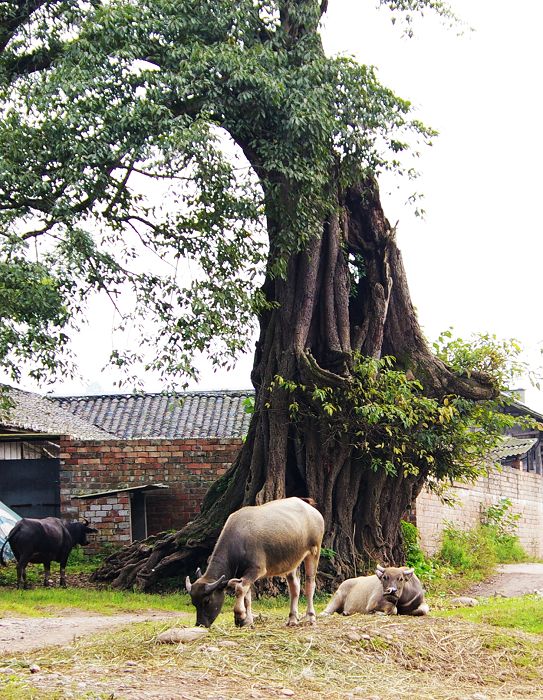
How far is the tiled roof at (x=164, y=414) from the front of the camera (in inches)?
1091

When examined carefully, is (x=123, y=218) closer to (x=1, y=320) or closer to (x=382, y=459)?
(x=1, y=320)

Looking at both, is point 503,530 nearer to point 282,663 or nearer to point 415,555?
point 415,555

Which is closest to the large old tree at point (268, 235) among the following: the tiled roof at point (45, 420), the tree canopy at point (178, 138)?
the tree canopy at point (178, 138)

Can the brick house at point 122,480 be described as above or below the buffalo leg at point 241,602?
above

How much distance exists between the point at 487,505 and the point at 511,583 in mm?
6169

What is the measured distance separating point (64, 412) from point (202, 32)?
17207 millimetres

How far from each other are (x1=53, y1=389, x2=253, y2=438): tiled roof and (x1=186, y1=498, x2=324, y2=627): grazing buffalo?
15650 millimetres

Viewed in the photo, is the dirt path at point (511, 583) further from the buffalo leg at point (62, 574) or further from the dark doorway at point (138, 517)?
the buffalo leg at point (62, 574)

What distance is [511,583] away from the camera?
17703 millimetres

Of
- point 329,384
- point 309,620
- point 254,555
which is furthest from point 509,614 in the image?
point 329,384

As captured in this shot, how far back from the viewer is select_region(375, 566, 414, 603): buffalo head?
1110 cm

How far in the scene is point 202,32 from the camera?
14758mm

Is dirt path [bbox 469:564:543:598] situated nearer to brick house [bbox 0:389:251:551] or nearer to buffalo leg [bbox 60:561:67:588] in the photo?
brick house [bbox 0:389:251:551]

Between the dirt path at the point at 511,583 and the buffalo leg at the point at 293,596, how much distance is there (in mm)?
5866
